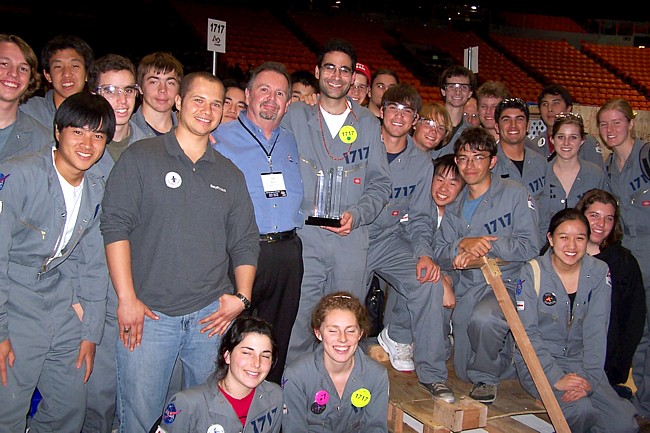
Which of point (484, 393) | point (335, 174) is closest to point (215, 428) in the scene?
point (335, 174)

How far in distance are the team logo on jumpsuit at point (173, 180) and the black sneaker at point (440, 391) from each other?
2.34 meters

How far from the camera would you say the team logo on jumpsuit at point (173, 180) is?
2.85 metres

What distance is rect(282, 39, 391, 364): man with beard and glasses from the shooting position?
392 centimetres

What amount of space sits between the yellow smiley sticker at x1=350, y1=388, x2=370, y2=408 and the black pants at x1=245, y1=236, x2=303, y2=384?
0.53 m

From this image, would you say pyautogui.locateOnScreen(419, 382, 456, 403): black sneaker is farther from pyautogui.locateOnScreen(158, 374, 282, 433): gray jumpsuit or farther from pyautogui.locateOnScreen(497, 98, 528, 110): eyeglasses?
pyautogui.locateOnScreen(497, 98, 528, 110): eyeglasses

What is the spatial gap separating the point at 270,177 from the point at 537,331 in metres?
2.26

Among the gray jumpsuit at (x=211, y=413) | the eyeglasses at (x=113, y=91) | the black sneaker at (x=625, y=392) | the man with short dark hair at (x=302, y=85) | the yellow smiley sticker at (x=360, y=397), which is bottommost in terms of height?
the black sneaker at (x=625, y=392)

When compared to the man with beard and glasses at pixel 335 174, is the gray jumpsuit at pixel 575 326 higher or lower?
lower

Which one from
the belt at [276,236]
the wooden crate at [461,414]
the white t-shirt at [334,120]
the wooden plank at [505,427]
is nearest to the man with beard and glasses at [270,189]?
the belt at [276,236]

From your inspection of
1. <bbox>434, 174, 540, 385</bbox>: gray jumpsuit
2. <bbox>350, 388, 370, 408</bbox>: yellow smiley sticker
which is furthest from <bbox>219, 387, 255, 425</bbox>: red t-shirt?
<bbox>434, 174, 540, 385</bbox>: gray jumpsuit

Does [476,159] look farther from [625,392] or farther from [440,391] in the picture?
[625,392]

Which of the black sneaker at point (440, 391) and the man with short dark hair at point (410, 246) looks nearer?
the black sneaker at point (440, 391)

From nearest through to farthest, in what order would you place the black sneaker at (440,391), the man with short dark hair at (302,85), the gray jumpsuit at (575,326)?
the black sneaker at (440,391)
the gray jumpsuit at (575,326)
the man with short dark hair at (302,85)

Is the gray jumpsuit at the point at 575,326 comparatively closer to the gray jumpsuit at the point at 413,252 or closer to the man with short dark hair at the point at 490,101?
the gray jumpsuit at the point at 413,252
